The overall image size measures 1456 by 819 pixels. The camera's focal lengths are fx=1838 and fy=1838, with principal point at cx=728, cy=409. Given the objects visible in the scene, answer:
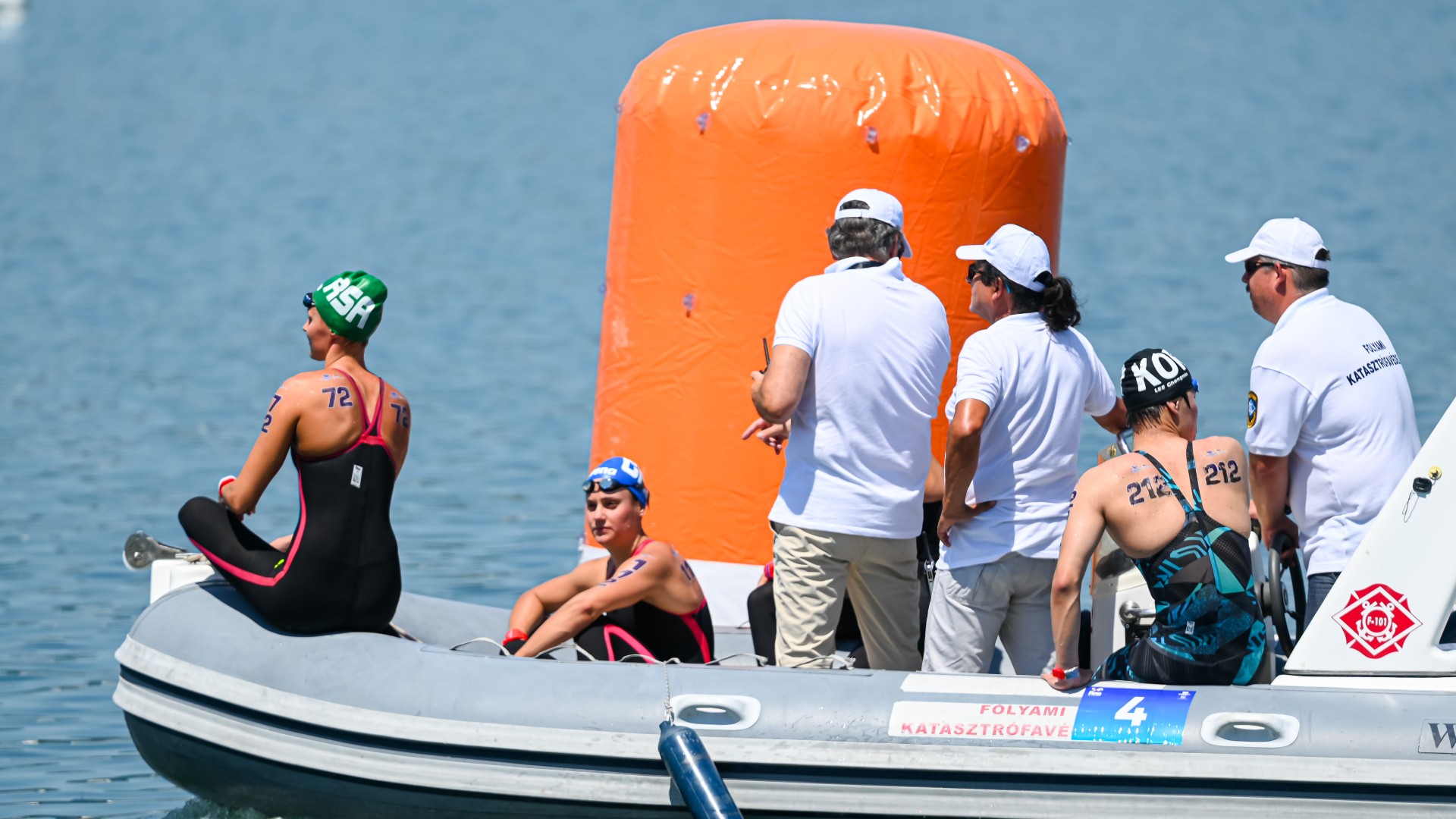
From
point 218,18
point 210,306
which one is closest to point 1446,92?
point 210,306

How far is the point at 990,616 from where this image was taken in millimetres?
4996

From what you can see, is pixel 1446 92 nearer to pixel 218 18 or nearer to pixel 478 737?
pixel 218 18

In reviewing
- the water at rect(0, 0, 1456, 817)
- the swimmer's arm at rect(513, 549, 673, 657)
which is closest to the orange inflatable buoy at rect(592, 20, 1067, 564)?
the swimmer's arm at rect(513, 549, 673, 657)

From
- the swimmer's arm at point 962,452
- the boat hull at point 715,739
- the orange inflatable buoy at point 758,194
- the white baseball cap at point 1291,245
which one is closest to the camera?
the boat hull at point 715,739

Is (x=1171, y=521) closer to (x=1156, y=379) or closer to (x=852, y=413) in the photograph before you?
(x=1156, y=379)

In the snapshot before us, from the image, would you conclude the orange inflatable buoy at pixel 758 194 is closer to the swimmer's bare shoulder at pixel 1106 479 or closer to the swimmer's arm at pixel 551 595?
the swimmer's arm at pixel 551 595

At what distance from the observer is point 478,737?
503 centimetres

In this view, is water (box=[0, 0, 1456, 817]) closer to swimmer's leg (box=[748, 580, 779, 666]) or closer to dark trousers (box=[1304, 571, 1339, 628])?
swimmer's leg (box=[748, 580, 779, 666])

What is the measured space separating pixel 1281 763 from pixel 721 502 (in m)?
2.40

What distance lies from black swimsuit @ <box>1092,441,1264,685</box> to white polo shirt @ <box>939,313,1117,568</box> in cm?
35

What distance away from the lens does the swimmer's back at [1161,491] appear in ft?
14.8

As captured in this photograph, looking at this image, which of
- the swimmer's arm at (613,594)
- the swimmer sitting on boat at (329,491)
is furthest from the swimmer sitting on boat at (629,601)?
the swimmer sitting on boat at (329,491)

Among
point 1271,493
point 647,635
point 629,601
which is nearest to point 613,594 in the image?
point 629,601

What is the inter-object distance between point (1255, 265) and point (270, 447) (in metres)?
2.81
